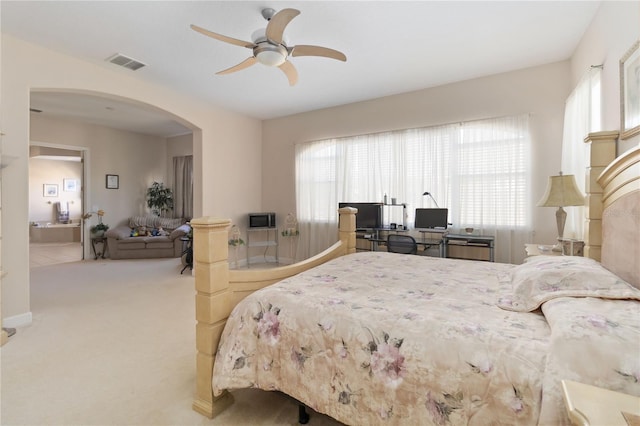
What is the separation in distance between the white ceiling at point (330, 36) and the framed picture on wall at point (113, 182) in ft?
12.6

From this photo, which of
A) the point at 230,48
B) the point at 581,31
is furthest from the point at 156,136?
the point at 581,31

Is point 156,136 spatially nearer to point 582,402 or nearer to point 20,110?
point 20,110

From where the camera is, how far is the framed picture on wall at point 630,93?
180cm

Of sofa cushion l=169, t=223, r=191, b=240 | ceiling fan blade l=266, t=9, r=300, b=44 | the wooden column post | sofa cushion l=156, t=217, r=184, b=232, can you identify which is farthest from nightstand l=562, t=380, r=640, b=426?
sofa cushion l=156, t=217, r=184, b=232

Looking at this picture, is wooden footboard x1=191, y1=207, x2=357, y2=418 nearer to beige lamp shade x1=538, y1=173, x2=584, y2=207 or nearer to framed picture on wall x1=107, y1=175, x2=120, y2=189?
beige lamp shade x1=538, y1=173, x2=584, y2=207

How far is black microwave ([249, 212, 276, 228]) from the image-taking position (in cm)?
556

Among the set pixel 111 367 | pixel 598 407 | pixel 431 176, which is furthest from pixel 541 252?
pixel 111 367

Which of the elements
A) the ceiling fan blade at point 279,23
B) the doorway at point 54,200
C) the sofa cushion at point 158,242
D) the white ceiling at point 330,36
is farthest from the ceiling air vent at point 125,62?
the doorway at point 54,200

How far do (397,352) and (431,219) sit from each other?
328 centimetres

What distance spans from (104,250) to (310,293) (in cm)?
667

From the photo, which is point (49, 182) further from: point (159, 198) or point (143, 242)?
point (143, 242)

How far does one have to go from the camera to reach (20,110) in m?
2.89

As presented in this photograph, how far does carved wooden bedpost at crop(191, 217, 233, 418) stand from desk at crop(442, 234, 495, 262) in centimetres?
319

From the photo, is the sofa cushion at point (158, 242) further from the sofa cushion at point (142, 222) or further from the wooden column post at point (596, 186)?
the wooden column post at point (596, 186)
